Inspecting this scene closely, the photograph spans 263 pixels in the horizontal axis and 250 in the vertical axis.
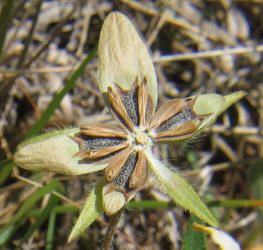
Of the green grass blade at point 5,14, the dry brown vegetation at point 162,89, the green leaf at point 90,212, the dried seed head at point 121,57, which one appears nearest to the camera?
the green leaf at point 90,212

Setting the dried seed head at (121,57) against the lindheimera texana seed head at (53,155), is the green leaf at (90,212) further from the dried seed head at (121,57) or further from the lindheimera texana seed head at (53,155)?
the dried seed head at (121,57)

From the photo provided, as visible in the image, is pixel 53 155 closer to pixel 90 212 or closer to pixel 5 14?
pixel 90 212

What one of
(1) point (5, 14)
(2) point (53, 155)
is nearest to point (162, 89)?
(1) point (5, 14)

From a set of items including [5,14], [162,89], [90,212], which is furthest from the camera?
[162,89]

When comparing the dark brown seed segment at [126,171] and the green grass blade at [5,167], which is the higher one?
the dark brown seed segment at [126,171]

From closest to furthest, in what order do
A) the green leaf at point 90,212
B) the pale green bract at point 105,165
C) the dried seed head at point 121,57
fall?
1. the green leaf at point 90,212
2. the pale green bract at point 105,165
3. the dried seed head at point 121,57

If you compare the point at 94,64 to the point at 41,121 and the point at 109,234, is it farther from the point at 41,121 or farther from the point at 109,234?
the point at 109,234

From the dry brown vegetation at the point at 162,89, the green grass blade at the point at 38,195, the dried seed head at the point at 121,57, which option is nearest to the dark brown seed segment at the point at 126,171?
the dried seed head at the point at 121,57
